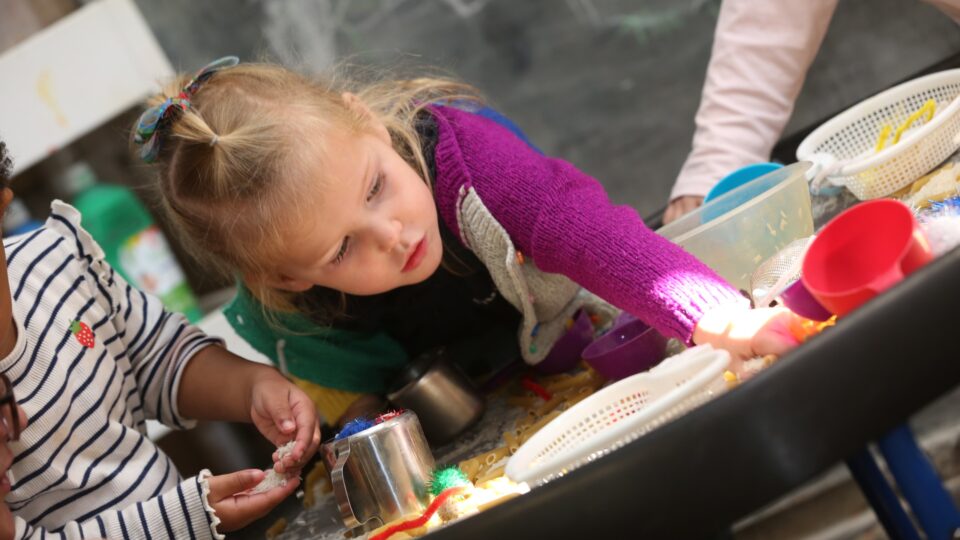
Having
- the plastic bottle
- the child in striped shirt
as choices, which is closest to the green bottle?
the plastic bottle

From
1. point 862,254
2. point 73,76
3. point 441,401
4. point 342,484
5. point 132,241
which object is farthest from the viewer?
point 132,241

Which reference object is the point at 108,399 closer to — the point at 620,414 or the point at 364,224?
the point at 364,224

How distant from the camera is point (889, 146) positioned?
37.0 inches

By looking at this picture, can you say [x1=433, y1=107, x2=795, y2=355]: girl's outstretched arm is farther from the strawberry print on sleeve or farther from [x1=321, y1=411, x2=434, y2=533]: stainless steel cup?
the strawberry print on sleeve

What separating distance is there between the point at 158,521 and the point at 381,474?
0.23 meters

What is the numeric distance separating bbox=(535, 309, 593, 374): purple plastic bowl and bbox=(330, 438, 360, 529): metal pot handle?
326 mm

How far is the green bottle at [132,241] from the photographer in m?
1.83

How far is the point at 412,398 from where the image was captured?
3.30 ft

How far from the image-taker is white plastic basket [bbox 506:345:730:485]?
22.7 inches

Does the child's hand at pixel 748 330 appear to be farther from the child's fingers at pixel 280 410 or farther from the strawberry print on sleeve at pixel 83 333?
the strawberry print on sleeve at pixel 83 333

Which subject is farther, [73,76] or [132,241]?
[132,241]

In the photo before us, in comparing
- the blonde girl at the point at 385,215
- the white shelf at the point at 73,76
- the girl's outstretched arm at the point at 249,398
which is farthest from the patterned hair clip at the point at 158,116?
the white shelf at the point at 73,76

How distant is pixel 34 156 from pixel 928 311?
1.58 metres

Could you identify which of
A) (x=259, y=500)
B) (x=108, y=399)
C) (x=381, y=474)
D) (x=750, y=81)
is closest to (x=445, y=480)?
(x=381, y=474)
